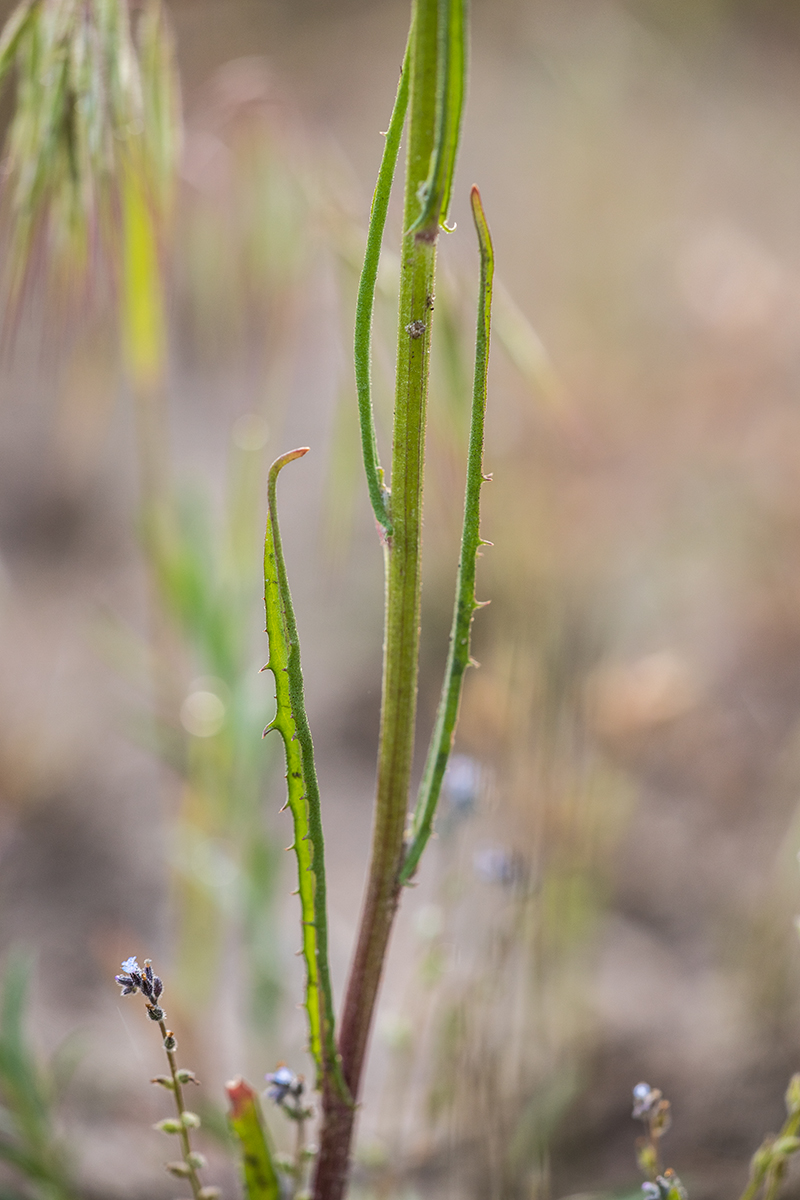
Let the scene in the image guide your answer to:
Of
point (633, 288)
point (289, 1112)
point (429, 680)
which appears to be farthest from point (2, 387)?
point (289, 1112)

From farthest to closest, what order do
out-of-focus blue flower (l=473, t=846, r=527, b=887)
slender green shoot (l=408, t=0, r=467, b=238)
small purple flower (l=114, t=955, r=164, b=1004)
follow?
out-of-focus blue flower (l=473, t=846, r=527, b=887), small purple flower (l=114, t=955, r=164, b=1004), slender green shoot (l=408, t=0, r=467, b=238)

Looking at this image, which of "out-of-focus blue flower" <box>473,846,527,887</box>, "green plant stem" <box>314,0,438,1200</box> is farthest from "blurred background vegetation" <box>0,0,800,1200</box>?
"green plant stem" <box>314,0,438,1200</box>

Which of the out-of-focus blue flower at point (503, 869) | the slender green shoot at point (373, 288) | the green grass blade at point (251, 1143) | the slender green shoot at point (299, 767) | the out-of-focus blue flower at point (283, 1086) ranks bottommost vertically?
the green grass blade at point (251, 1143)

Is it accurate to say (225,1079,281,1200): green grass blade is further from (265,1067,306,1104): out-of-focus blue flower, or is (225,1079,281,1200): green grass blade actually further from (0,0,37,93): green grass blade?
(0,0,37,93): green grass blade

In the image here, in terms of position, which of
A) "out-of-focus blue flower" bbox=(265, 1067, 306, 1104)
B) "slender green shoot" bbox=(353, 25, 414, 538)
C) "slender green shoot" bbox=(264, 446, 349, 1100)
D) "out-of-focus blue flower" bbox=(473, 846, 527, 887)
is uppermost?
"slender green shoot" bbox=(353, 25, 414, 538)

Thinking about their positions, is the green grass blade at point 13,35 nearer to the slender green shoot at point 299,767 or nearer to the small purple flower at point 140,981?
the slender green shoot at point 299,767

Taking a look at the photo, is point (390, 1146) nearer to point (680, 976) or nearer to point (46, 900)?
point (680, 976)

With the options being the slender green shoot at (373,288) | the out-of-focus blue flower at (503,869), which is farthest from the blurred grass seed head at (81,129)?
the out-of-focus blue flower at (503,869)

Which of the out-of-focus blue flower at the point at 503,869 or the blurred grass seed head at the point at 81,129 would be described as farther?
the out-of-focus blue flower at the point at 503,869
